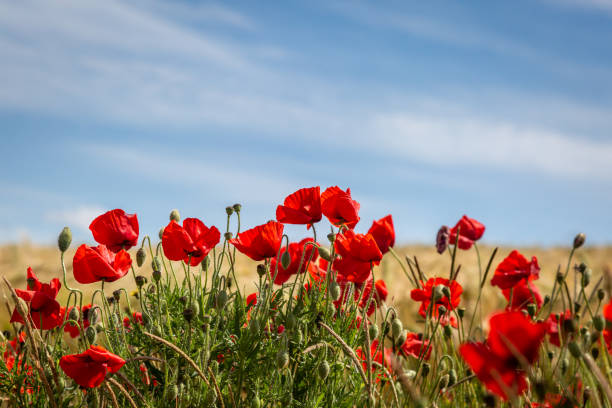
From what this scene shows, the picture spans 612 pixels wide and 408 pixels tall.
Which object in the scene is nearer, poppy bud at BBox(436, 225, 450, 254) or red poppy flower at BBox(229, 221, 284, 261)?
red poppy flower at BBox(229, 221, 284, 261)

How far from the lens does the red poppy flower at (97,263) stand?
1.63 m

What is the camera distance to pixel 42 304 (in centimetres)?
184

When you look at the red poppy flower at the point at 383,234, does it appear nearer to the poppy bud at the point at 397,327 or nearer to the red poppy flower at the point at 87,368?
the poppy bud at the point at 397,327

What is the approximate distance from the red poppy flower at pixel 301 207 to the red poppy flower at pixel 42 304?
0.77m

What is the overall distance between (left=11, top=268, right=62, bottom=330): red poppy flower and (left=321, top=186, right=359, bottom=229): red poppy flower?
898 mm

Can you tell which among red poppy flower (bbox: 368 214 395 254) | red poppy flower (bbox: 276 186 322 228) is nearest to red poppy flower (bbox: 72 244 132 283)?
red poppy flower (bbox: 276 186 322 228)

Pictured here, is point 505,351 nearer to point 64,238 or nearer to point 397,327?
point 397,327

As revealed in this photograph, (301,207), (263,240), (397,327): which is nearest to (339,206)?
(301,207)

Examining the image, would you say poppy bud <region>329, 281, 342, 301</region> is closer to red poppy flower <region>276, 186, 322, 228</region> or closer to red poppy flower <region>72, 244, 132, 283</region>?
red poppy flower <region>276, 186, 322, 228</region>

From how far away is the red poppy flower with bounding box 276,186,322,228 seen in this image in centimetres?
178

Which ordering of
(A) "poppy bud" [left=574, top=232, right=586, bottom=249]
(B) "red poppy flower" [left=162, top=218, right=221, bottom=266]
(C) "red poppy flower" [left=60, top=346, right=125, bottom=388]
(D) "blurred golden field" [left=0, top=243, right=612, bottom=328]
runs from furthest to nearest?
1. (D) "blurred golden field" [left=0, top=243, right=612, bottom=328]
2. (A) "poppy bud" [left=574, top=232, right=586, bottom=249]
3. (B) "red poppy flower" [left=162, top=218, right=221, bottom=266]
4. (C) "red poppy flower" [left=60, top=346, right=125, bottom=388]

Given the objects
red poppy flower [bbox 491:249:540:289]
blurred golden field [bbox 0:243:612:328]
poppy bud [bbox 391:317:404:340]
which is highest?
red poppy flower [bbox 491:249:540:289]

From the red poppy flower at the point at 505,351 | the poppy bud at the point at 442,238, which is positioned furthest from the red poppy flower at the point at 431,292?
the red poppy flower at the point at 505,351

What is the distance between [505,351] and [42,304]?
4.67 feet
